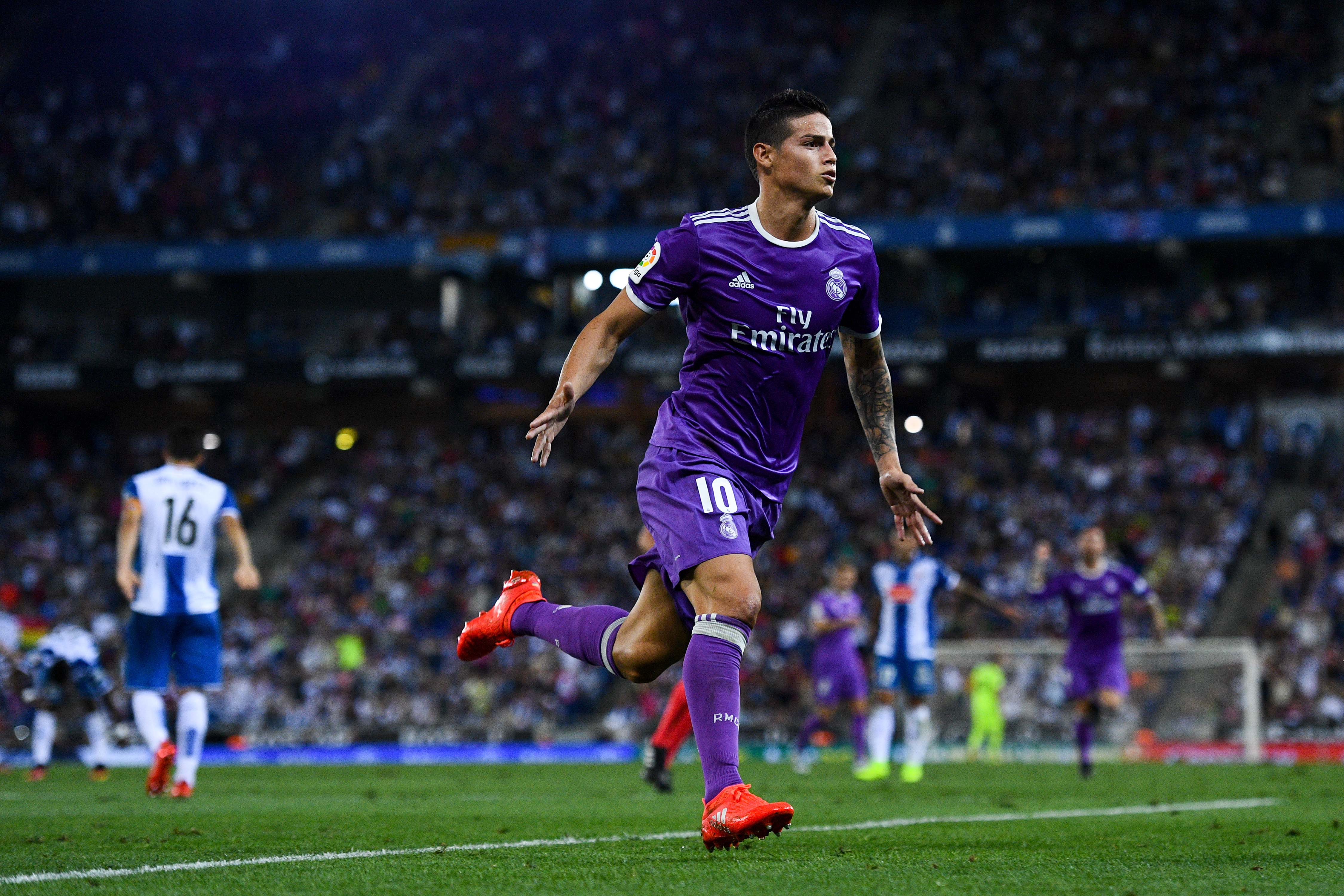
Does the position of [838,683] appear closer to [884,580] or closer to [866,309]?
[884,580]

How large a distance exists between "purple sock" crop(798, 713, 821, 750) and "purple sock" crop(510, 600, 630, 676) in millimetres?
10325

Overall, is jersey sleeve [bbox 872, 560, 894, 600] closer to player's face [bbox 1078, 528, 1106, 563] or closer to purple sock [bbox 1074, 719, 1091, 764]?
player's face [bbox 1078, 528, 1106, 563]

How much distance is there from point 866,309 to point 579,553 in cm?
2432

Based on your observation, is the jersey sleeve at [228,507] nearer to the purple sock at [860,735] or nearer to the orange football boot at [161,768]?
the orange football boot at [161,768]

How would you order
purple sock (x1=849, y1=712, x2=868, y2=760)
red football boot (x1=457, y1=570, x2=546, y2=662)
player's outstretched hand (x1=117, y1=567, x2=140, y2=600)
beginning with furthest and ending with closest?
1. purple sock (x1=849, y1=712, x2=868, y2=760)
2. player's outstretched hand (x1=117, y1=567, x2=140, y2=600)
3. red football boot (x1=457, y1=570, x2=546, y2=662)

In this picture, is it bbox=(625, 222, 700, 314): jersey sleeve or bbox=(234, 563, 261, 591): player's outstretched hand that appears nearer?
bbox=(625, 222, 700, 314): jersey sleeve

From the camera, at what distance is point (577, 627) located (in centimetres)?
605

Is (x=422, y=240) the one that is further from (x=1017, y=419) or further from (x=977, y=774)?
(x=977, y=774)

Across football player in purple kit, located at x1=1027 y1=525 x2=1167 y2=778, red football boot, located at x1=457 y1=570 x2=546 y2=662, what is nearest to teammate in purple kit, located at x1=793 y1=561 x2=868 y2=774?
football player in purple kit, located at x1=1027 y1=525 x2=1167 y2=778

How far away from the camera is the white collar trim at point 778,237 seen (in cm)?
578

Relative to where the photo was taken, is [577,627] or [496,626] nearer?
[577,627]

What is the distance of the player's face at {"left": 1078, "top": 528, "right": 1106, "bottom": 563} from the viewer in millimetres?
14242

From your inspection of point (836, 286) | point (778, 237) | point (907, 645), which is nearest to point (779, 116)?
point (778, 237)

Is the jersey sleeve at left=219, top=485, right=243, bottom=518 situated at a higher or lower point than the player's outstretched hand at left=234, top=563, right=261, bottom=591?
higher
